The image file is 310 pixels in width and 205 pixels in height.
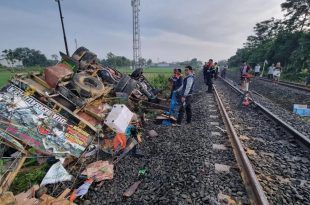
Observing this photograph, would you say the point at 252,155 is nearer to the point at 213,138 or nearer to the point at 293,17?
the point at 213,138

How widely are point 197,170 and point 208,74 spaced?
10.4 meters

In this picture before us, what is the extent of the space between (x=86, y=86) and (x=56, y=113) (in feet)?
5.72

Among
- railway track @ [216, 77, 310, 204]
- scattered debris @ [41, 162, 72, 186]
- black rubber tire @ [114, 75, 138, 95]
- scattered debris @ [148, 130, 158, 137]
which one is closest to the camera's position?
railway track @ [216, 77, 310, 204]

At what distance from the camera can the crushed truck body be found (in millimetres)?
4551

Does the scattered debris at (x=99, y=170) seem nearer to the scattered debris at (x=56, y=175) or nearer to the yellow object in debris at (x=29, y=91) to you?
the scattered debris at (x=56, y=175)

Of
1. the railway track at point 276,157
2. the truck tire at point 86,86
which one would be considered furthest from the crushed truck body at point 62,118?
the railway track at point 276,157

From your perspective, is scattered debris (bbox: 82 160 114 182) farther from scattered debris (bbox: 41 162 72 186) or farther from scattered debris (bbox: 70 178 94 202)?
scattered debris (bbox: 41 162 72 186)

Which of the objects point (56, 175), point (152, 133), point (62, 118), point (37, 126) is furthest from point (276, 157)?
point (37, 126)

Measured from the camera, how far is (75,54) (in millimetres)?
9141

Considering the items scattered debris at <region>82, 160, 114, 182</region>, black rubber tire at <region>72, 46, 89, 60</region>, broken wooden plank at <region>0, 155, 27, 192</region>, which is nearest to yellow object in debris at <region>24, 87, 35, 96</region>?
broken wooden plank at <region>0, 155, 27, 192</region>

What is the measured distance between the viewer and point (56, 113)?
16.9 ft

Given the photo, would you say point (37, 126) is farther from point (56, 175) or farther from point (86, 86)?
point (86, 86)

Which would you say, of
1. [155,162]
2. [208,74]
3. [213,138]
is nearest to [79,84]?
[155,162]

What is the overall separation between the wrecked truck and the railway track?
123 inches
